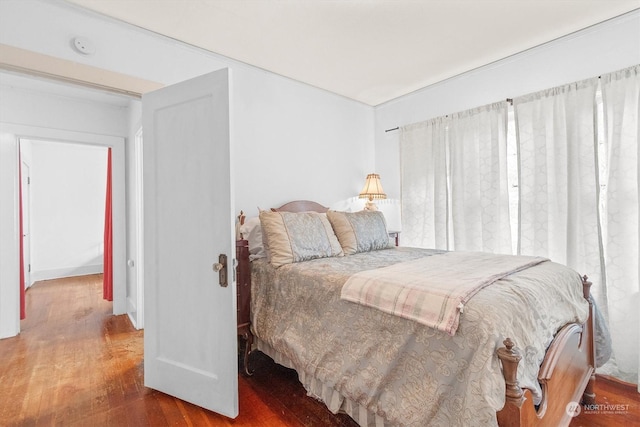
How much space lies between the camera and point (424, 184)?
3.56 metres

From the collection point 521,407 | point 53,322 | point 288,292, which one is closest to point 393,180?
point 288,292

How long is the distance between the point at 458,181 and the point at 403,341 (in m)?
2.28

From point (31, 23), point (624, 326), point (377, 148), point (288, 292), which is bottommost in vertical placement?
point (624, 326)

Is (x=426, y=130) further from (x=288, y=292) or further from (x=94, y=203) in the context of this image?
(x=94, y=203)

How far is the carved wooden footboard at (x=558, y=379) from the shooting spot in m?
1.09

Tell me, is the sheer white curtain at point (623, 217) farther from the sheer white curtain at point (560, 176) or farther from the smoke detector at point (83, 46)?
the smoke detector at point (83, 46)

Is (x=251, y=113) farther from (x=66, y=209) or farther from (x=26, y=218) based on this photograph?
(x=66, y=209)

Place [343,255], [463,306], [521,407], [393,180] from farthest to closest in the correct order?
[393,180] < [343,255] < [463,306] < [521,407]

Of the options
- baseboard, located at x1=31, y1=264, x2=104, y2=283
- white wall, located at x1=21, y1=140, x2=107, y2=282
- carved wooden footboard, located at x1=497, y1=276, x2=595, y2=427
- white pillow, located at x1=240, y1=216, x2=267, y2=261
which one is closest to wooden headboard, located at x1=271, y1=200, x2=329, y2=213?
white pillow, located at x1=240, y1=216, x2=267, y2=261

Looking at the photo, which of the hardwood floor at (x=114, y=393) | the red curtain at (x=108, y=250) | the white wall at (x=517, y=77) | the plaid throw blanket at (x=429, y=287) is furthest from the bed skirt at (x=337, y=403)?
the red curtain at (x=108, y=250)

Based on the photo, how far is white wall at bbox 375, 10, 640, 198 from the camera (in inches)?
91.7

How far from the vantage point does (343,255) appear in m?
2.51

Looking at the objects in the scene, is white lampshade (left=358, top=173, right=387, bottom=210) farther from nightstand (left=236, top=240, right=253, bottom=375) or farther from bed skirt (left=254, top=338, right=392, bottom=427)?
bed skirt (left=254, top=338, right=392, bottom=427)

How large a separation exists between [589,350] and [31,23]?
4.00 metres
